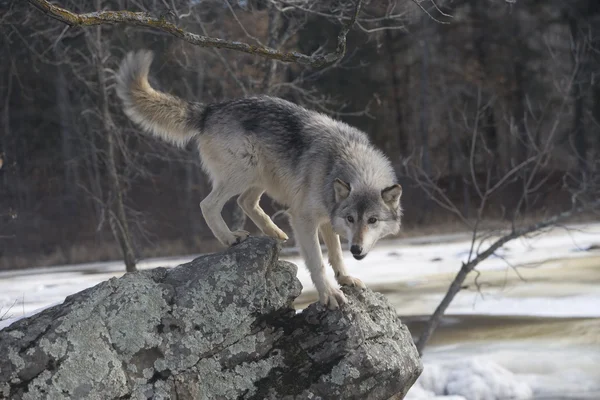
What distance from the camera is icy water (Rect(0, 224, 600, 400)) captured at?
961 centimetres

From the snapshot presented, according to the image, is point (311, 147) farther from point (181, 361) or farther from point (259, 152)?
point (181, 361)

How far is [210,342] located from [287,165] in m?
1.75

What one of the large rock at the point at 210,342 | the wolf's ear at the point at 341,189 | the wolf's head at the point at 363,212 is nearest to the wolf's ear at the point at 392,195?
the wolf's head at the point at 363,212

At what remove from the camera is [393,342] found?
5.62 m

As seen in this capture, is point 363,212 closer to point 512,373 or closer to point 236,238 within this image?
point 236,238

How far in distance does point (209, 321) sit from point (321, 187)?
4.93ft

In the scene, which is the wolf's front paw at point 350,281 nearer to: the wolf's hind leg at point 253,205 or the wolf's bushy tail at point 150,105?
the wolf's hind leg at point 253,205

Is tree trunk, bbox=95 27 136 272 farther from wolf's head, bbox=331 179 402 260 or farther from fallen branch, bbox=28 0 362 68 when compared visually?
fallen branch, bbox=28 0 362 68

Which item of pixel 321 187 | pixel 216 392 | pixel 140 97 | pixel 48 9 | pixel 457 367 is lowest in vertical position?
pixel 457 367

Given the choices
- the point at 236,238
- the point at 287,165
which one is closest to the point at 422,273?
the point at 287,165

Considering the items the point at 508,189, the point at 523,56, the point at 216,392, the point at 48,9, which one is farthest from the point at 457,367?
the point at 523,56

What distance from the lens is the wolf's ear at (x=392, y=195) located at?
580 cm

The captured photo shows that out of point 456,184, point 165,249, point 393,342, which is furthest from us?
point 456,184

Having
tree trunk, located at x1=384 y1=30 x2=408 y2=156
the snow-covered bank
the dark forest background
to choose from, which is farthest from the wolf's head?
tree trunk, located at x1=384 y1=30 x2=408 y2=156
